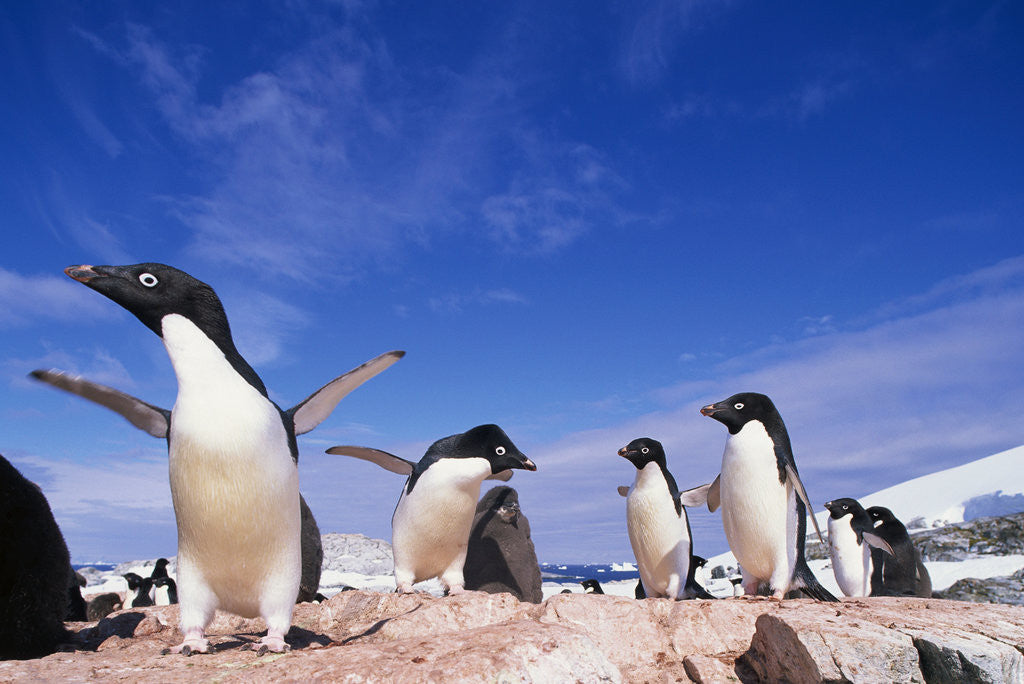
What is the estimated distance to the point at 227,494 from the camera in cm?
352

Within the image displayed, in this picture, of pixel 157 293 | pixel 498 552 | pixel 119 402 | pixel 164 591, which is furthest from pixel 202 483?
pixel 164 591

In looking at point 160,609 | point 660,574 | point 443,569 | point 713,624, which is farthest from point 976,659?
point 160,609

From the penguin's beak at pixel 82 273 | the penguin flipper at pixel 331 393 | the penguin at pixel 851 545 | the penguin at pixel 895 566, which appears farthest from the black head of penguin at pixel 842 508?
the penguin's beak at pixel 82 273

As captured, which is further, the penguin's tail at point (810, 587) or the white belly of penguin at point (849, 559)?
the white belly of penguin at point (849, 559)

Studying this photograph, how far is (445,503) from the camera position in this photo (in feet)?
20.2

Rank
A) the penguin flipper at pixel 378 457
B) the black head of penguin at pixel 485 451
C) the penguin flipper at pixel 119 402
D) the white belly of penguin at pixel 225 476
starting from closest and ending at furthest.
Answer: the white belly of penguin at pixel 225 476 → the penguin flipper at pixel 119 402 → the black head of penguin at pixel 485 451 → the penguin flipper at pixel 378 457

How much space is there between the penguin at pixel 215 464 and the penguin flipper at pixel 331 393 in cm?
32

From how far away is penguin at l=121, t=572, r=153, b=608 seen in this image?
1259 centimetres

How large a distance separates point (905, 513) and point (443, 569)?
30.3 meters

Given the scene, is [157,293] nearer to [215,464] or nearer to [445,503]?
[215,464]

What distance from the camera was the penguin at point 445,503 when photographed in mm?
6176

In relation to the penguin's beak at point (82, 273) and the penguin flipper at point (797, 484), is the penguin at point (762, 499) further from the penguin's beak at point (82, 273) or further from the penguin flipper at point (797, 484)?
the penguin's beak at point (82, 273)

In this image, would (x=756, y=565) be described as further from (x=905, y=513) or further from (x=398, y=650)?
(x=905, y=513)

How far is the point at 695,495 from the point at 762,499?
1.62m
